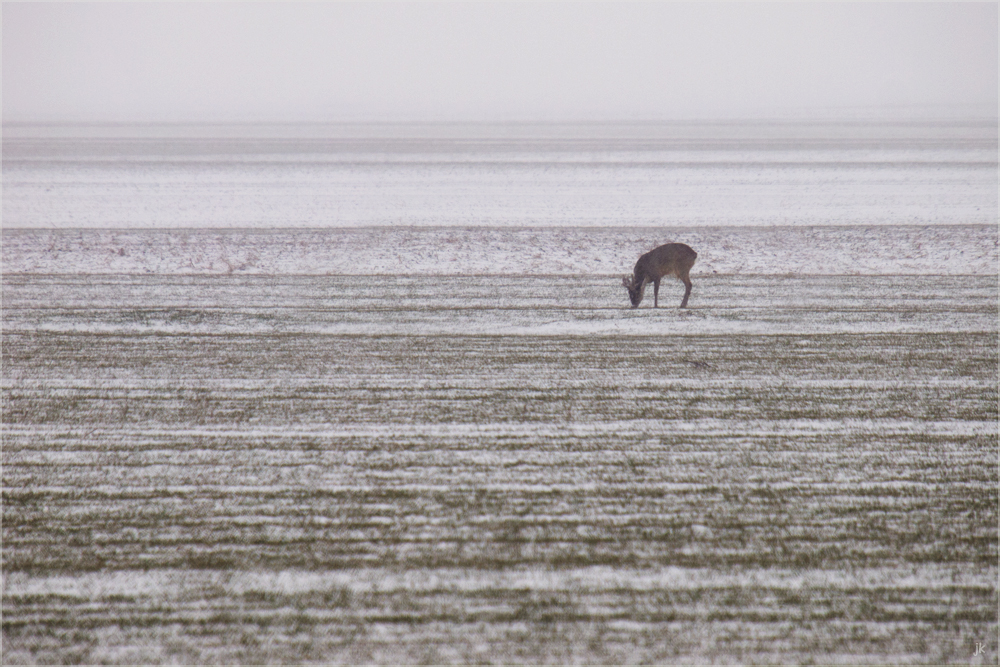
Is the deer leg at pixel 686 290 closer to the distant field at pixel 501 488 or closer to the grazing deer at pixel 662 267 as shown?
the grazing deer at pixel 662 267

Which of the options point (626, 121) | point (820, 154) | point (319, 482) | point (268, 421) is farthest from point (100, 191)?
point (626, 121)

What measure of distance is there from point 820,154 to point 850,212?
11483 mm

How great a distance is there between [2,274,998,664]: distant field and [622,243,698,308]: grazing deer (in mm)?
465

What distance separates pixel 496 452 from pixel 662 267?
390 centimetres

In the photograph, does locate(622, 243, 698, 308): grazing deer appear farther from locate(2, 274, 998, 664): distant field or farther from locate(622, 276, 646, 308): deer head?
locate(2, 274, 998, 664): distant field

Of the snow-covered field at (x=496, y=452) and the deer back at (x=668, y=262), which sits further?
the deer back at (x=668, y=262)

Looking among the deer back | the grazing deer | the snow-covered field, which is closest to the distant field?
the snow-covered field

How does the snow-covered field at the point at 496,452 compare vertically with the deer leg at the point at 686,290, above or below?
below

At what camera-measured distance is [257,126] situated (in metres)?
38.9

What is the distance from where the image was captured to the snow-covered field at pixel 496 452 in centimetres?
329

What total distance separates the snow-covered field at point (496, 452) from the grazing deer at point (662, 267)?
10.8 inches

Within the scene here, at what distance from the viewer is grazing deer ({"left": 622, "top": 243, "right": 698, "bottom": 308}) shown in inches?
297

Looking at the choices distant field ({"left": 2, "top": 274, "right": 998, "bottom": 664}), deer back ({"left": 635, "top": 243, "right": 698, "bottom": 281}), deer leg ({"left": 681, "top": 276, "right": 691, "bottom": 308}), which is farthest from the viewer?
deer leg ({"left": 681, "top": 276, "right": 691, "bottom": 308})

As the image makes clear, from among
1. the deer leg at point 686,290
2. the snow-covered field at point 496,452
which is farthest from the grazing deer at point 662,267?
the snow-covered field at point 496,452
